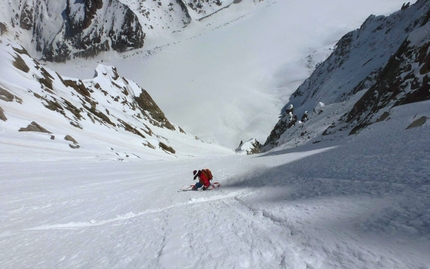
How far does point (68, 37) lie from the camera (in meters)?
188

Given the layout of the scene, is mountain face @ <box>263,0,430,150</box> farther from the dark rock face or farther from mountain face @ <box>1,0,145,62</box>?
mountain face @ <box>1,0,145,62</box>

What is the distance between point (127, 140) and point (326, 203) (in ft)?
103

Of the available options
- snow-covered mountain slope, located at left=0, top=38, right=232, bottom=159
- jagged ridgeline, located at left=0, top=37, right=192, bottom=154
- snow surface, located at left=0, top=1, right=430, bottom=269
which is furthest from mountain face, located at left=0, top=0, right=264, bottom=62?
snow surface, located at left=0, top=1, right=430, bottom=269

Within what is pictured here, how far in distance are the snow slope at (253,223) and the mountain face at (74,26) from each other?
648 feet

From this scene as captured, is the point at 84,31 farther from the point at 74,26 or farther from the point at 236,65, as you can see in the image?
the point at 236,65

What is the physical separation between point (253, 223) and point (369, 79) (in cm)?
4908

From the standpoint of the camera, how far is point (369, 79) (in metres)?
44.5

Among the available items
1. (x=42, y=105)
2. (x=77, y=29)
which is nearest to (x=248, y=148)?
(x=42, y=105)

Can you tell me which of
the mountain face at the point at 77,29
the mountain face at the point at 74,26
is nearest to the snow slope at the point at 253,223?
the mountain face at the point at 74,26

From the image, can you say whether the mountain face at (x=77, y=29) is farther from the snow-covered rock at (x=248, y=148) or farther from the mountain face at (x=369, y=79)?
the mountain face at (x=369, y=79)

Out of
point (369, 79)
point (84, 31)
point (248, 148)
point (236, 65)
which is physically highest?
point (84, 31)

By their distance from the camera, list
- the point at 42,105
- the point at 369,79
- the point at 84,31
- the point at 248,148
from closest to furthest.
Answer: the point at 42,105 → the point at 369,79 → the point at 248,148 → the point at 84,31

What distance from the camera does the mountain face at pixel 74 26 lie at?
183 m

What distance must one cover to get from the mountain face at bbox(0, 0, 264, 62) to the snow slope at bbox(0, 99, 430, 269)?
198 m
